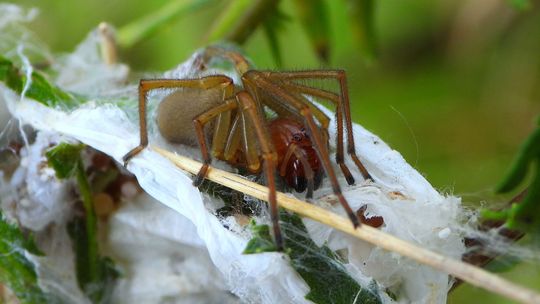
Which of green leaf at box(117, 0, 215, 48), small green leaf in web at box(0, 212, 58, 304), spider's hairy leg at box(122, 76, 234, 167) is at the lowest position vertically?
small green leaf in web at box(0, 212, 58, 304)

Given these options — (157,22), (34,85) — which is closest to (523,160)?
(34,85)

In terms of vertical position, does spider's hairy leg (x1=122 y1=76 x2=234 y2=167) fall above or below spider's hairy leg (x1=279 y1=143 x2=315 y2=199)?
above

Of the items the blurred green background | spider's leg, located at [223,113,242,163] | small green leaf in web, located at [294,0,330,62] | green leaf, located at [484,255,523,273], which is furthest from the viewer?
the blurred green background

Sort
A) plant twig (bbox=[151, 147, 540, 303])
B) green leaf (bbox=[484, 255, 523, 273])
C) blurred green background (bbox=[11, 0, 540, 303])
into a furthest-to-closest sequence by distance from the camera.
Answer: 1. blurred green background (bbox=[11, 0, 540, 303])
2. green leaf (bbox=[484, 255, 523, 273])
3. plant twig (bbox=[151, 147, 540, 303])

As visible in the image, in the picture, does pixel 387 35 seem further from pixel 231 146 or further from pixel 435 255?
Answer: pixel 435 255

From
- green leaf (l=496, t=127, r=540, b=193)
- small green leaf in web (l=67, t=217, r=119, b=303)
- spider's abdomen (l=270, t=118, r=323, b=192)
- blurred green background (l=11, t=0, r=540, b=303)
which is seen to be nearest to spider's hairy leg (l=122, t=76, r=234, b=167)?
spider's abdomen (l=270, t=118, r=323, b=192)

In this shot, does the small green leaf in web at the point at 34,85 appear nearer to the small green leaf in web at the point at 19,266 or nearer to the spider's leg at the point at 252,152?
the small green leaf in web at the point at 19,266

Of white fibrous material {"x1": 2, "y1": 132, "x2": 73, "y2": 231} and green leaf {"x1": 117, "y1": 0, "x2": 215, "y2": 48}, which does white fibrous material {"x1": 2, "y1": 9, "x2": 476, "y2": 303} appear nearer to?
white fibrous material {"x1": 2, "y1": 132, "x2": 73, "y2": 231}

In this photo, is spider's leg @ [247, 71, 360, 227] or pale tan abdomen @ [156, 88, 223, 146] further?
pale tan abdomen @ [156, 88, 223, 146]
